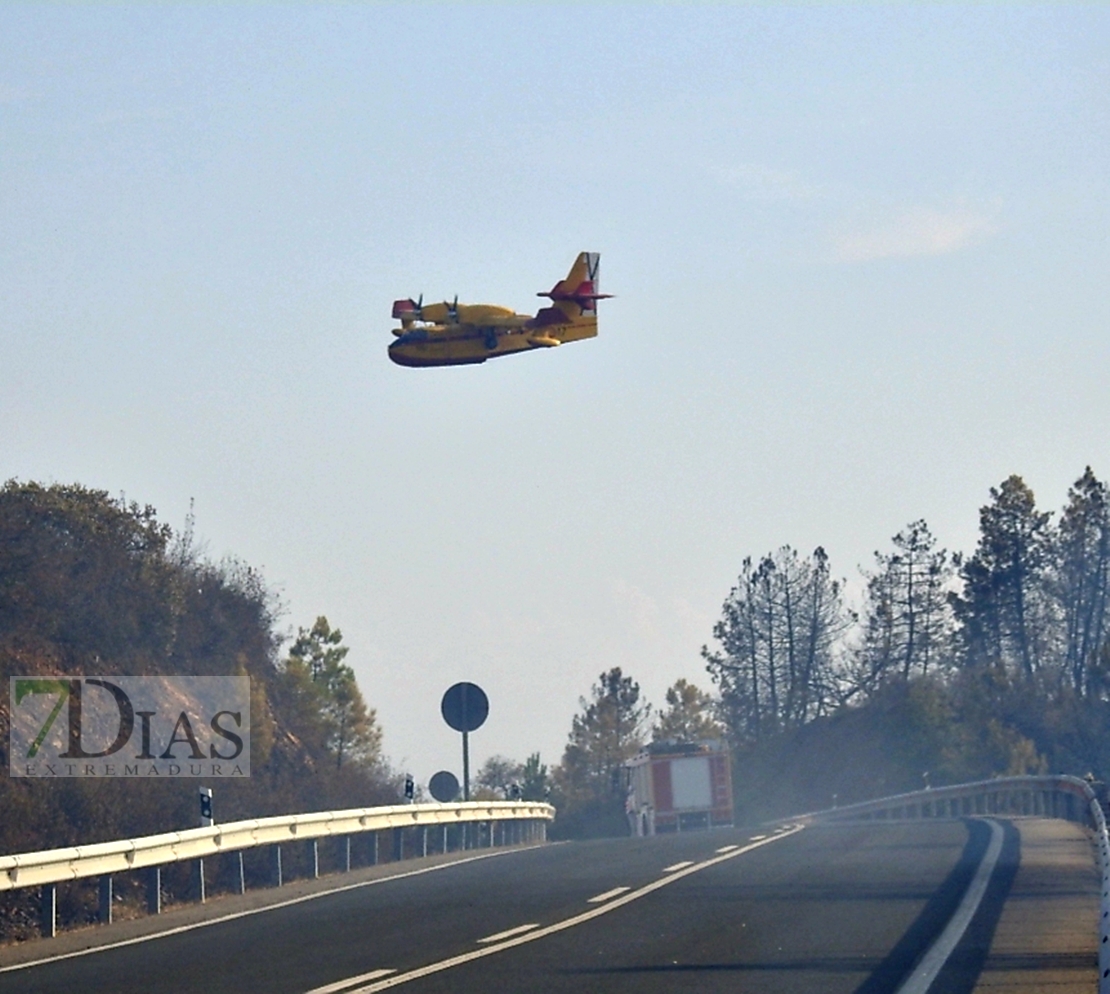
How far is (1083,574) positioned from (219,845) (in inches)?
3161

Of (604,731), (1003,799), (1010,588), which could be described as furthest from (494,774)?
(1003,799)

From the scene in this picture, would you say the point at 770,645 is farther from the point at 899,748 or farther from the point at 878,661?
the point at 899,748

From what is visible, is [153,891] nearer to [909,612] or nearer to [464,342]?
[464,342]

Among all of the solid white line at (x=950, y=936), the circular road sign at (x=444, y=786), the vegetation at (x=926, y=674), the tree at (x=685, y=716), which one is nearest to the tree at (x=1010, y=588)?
the vegetation at (x=926, y=674)

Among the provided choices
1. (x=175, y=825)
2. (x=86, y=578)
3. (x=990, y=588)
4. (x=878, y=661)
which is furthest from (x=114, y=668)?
(x=878, y=661)

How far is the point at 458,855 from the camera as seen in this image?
25078mm

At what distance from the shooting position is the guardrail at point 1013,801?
22417 millimetres

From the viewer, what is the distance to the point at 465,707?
29.1 m

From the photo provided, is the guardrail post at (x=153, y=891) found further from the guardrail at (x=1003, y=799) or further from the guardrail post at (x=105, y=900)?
the guardrail at (x=1003, y=799)

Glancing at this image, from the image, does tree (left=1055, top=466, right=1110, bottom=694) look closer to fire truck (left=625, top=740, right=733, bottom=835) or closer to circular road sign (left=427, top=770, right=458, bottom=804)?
fire truck (left=625, top=740, right=733, bottom=835)

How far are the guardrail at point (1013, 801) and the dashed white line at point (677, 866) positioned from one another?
4.64 meters

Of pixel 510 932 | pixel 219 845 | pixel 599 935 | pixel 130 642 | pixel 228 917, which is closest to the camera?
pixel 599 935

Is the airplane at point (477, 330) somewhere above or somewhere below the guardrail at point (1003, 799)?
above

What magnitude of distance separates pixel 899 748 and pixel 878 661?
23209 mm
